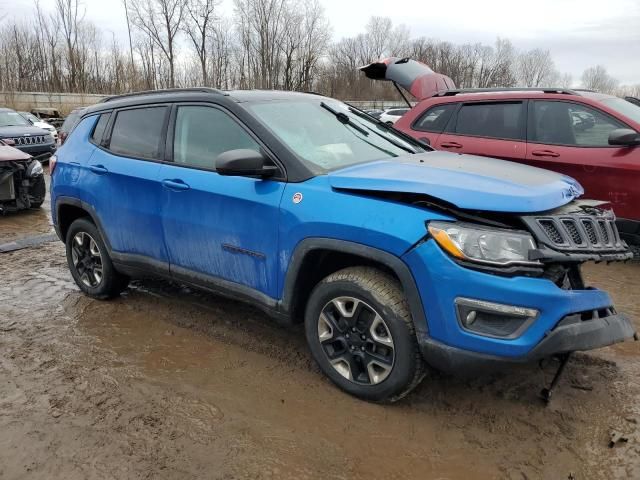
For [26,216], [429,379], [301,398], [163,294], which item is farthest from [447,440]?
[26,216]

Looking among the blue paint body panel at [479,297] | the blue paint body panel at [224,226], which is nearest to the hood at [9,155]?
the blue paint body panel at [224,226]

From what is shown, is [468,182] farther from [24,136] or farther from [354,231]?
[24,136]

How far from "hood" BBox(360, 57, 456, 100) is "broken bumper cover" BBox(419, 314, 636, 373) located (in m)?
5.04

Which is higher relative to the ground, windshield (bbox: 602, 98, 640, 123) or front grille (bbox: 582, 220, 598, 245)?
windshield (bbox: 602, 98, 640, 123)

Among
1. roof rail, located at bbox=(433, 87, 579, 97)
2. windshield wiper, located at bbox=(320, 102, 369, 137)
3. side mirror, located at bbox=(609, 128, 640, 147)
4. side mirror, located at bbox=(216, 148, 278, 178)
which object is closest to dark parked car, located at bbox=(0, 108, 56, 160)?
roof rail, located at bbox=(433, 87, 579, 97)

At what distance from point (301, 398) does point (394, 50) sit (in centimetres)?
6619

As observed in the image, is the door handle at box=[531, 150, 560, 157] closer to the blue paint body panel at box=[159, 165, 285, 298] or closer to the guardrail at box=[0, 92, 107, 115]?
the blue paint body panel at box=[159, 165, 285, 298]

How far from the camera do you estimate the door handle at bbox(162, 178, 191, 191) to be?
3582 mm

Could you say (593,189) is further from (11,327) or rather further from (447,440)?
(11,327)

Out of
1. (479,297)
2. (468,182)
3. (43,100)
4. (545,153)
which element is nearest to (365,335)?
(479,297)

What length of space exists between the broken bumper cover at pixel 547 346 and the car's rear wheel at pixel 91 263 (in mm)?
2997

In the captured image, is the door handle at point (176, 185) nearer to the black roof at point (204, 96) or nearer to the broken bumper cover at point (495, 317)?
the black roof at point (204, 96)

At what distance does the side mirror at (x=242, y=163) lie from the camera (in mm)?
3012

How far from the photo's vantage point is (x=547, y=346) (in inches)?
96.0
